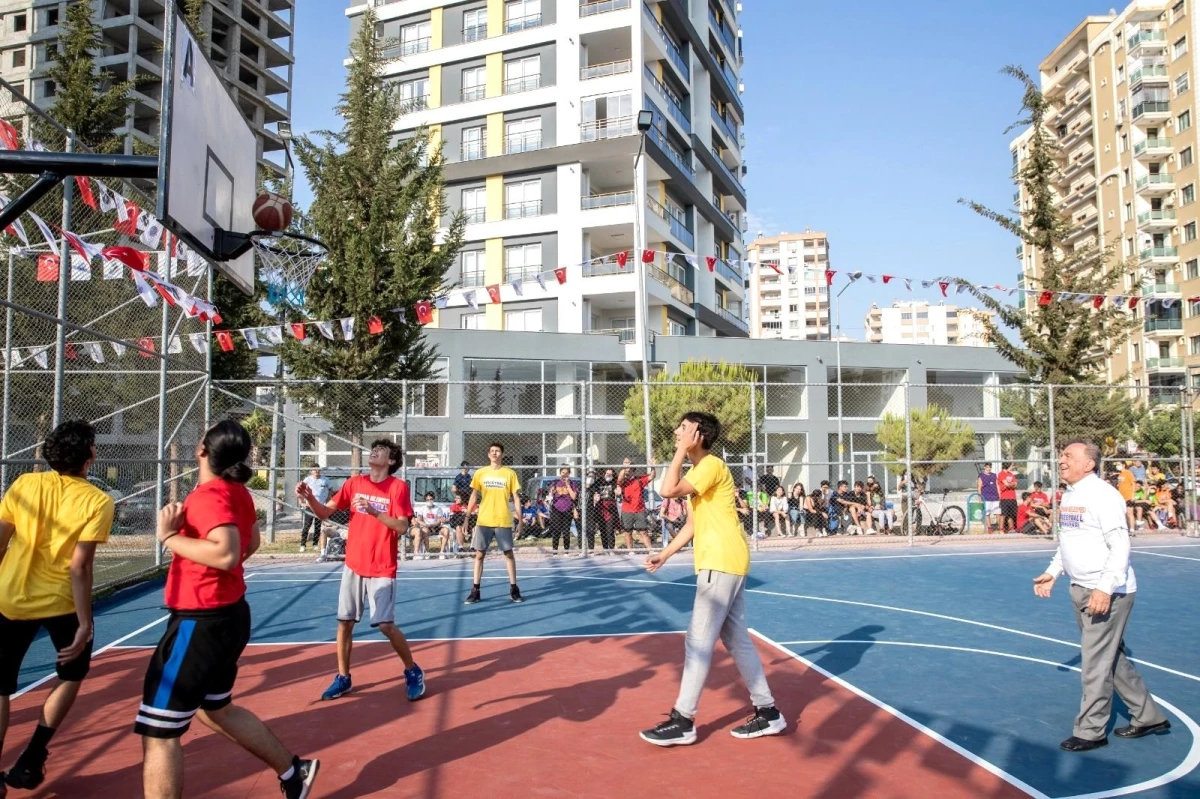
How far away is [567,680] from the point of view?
279 inches

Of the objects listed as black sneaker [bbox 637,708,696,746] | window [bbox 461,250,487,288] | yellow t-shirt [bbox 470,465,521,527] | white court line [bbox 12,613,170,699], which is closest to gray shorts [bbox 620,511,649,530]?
yellow t-shirt [bbox 470,465,521,527]

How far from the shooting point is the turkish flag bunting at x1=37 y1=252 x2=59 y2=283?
11.5 meters

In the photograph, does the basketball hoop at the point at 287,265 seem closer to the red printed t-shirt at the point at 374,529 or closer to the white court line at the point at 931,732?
the red printed t-shirt at the point at 374,529

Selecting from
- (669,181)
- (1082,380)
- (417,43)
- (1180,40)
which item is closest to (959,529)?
(1082,380)

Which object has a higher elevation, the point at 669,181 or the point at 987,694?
the point at 669,181

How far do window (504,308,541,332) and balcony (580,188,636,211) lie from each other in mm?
4896

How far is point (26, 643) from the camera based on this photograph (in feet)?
15.4

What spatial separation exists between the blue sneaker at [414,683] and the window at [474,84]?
35.9m

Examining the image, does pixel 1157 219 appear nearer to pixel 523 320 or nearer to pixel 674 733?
pixel 523 320

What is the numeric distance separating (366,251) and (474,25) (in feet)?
81.6

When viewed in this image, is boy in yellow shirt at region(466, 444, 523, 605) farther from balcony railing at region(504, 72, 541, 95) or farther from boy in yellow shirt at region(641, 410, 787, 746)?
balcony railing at region(504, 72, 541, 95)

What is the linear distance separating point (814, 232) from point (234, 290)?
132m

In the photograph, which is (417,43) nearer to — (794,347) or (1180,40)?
(794,347)

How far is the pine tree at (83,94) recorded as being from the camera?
17531 millimetres
